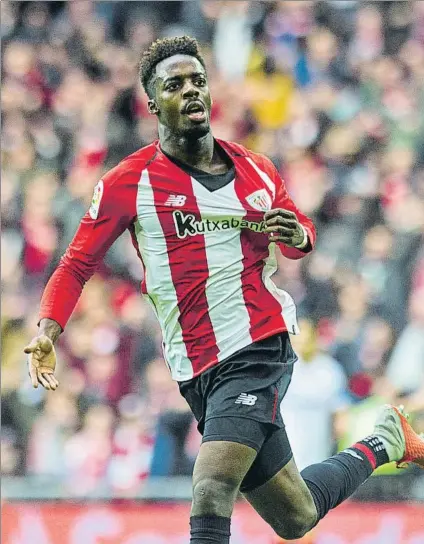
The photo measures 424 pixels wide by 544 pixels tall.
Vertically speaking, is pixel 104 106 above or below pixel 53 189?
above

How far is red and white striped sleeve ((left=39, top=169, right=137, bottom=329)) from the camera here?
187 inches

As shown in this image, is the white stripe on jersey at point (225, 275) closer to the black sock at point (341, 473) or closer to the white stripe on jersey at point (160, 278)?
the white stripe on jersey at point (160, 278)

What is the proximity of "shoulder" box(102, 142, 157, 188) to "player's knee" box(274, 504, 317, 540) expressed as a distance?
1.45m

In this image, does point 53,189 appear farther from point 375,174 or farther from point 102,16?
point 375,174

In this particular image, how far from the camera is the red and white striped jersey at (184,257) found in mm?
4746

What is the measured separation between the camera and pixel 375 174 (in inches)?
380

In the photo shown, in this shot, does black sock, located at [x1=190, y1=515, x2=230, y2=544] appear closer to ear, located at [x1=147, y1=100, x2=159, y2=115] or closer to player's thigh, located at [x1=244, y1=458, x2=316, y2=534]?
player's thigh, located at [x1=244, y1=458, x2=316, y2=534]

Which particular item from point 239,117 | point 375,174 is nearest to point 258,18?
point 239,117

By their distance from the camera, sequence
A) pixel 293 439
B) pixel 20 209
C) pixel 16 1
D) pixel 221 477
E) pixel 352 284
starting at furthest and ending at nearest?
pixel 16 1, pixel 20 209, pixel 352 284, pixel 293 439, pixel 221 477

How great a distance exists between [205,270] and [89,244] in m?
0.47

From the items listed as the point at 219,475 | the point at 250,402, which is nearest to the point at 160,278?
the point at 250,402

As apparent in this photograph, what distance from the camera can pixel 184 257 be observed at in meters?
4.77

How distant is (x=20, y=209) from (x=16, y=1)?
2132 mm

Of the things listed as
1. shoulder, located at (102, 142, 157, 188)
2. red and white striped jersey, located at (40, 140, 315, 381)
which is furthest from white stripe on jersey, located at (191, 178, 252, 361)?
shoulder, located at (102, 142, 157, 188)
